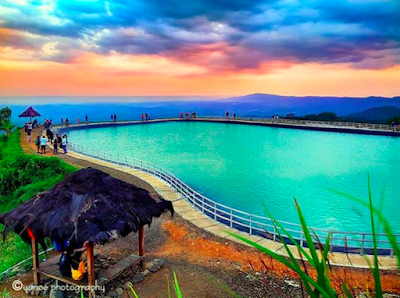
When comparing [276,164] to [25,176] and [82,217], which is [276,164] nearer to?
[25,176]

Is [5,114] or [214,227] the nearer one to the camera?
[214,227]

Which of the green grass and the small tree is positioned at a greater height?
the small tree

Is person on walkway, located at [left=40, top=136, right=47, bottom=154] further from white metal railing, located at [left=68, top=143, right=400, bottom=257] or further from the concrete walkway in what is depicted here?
white metal railing, located at [left=68, top=143, right=400, bottom=257]

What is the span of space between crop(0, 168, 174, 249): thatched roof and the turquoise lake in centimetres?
330

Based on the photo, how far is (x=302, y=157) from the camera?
2691cm

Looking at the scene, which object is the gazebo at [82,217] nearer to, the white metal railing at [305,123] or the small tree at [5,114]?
the small tree at [5,114]

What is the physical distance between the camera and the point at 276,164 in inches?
969

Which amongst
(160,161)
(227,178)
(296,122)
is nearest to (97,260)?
(227,178)

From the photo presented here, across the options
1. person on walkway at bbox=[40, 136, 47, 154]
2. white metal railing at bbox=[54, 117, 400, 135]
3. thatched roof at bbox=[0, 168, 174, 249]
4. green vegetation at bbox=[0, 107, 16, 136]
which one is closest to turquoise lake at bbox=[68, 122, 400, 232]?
white metal railing at bbox=[54, 117, 400, 135]

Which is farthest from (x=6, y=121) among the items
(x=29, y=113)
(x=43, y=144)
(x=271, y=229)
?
(x=271, y=229)

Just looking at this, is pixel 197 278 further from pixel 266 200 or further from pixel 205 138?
pixel 205 138

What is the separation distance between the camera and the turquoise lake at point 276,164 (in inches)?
630

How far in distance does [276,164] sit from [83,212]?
18.8 m

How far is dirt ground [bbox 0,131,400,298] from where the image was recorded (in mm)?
8094
